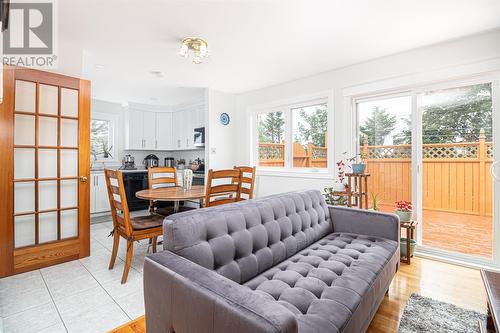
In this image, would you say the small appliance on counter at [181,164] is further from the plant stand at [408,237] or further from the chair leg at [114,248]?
the plant stand at [408,237]

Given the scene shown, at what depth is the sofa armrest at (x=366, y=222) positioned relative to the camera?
207 centimetres

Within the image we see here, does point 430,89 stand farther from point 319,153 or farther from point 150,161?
point 150,161

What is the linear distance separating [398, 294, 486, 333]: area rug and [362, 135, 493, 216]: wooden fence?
142 centimetres

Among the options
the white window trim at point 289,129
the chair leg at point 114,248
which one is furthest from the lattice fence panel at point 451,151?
the chair leg at point 114,248

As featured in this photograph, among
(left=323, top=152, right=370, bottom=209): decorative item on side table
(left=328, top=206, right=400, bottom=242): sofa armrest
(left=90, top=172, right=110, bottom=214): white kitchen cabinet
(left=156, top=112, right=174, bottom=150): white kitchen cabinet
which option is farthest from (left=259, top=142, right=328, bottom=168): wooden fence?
(left=90, top=172, right=110, bottom=214): white kitchen cabinet

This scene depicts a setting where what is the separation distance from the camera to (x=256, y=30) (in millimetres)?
2459

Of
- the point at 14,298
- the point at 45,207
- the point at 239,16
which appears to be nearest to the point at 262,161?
the point at 239,16

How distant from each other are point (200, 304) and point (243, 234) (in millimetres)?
602

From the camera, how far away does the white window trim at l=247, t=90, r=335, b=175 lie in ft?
11.7

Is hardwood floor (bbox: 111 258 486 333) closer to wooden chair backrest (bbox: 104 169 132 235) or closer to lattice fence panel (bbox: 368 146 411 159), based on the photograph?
wooden chair backrest (bbox: 104 169 132 235)

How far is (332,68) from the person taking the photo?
347 centimetres

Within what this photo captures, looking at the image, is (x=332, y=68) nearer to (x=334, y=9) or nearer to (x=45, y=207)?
(x=334, y=9)

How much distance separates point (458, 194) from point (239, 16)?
10.3 ft

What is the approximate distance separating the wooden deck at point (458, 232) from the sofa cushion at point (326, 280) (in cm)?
143
